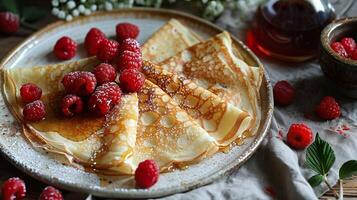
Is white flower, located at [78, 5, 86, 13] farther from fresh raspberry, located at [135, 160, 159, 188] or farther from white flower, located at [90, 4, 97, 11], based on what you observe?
fresh raspberry, located at [135, 160, 159, 188]

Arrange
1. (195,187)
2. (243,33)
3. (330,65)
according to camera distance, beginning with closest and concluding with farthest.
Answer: (195,187), (330,65), (243,33)

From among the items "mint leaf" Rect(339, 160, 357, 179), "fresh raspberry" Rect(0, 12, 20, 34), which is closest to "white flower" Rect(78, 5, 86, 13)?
"fresh raspberry" Rect(0, 12, 20, 34)

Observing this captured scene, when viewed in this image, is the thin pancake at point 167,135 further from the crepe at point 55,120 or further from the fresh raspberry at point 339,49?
the fresh raspberry at point 339,49

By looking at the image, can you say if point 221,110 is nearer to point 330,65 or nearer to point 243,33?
point 330,65

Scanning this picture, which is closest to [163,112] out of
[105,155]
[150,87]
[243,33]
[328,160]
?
[150,87]

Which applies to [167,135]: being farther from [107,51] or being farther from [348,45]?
[348,45]

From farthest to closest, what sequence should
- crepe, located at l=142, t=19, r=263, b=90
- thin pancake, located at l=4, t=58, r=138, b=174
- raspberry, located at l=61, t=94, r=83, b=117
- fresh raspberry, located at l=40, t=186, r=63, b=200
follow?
crepe, located at l=142, t=19, r=263, b=90
raspberry, located at l=61, t=94, r=83, b=117
thin pancake, located at l=4, t=58, r=138, b=174
fresh raspberry, located at l=40, t=186, r=63, b=200
